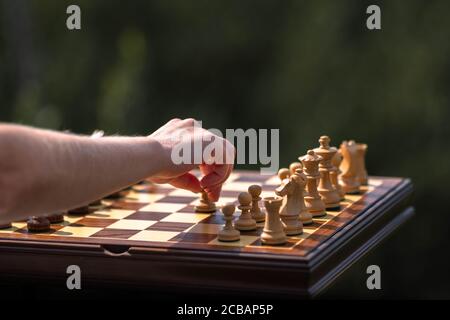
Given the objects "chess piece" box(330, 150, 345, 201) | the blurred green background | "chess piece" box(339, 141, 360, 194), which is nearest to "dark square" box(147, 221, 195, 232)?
"chess piece" box(330, 150, 345, 201)

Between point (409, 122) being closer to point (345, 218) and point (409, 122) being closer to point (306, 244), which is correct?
point (345, 218)

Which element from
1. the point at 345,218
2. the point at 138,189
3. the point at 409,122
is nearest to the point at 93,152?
the point at 345,218

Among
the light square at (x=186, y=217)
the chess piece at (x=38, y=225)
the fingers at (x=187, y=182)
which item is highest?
the fingers at (x=187, y=182)

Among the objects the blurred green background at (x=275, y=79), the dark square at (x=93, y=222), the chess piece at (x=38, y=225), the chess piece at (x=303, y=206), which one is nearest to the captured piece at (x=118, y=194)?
the dark square at (x=93, y=222)

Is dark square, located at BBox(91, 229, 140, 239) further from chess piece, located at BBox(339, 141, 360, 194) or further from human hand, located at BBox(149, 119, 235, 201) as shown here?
chess piece, located at BBox(339, 141, 360, 194)

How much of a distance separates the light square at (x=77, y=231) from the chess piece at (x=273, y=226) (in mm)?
424

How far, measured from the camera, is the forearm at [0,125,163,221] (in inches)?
60.6

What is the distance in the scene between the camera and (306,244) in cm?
176

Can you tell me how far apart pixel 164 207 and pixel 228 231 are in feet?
1.47

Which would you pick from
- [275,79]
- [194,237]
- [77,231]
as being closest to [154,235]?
[194,237]

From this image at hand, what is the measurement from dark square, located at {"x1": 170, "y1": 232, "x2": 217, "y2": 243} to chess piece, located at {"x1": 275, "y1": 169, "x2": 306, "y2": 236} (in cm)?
17

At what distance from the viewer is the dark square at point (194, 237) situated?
1.82 metres

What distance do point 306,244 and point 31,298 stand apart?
70 centimetres

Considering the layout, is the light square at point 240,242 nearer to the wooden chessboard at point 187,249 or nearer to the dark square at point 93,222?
the wooden chessboard at point 187,249
